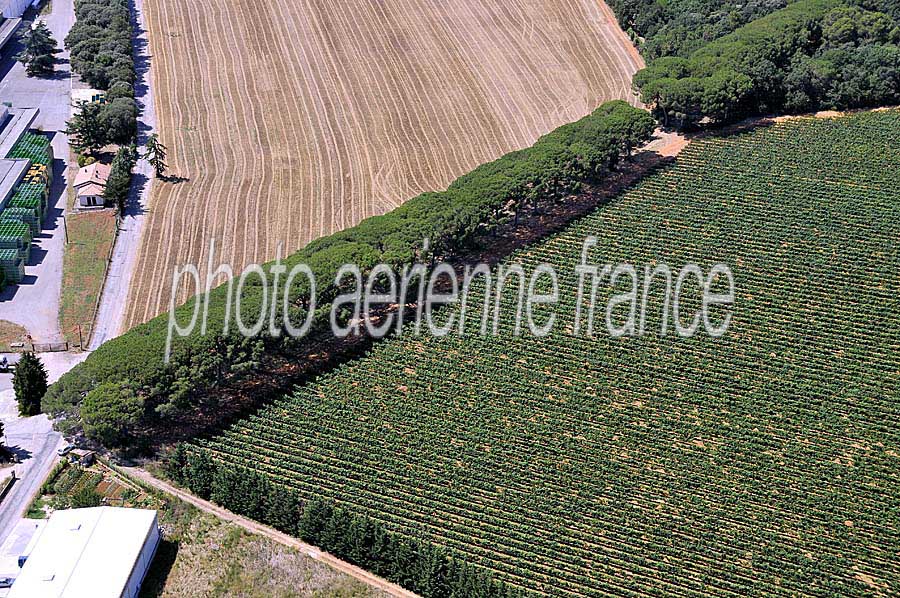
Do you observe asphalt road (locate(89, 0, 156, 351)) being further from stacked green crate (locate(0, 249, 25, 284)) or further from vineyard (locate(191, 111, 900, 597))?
vineyard (locate(191, 111, 900, 597))

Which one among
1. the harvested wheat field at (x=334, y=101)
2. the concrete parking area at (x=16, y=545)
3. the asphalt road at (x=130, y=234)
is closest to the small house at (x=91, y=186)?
the asphalt road at (x=130, y=234)

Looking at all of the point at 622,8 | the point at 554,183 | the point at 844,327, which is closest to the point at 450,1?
the point at 622,8

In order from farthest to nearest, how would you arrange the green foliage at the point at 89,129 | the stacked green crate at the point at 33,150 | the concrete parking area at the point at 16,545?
the green foliage at the point at 89,129
the stacked green crate at the point at 33,150
the concrete parking area at the point at 16,545

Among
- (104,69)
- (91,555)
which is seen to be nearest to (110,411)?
(91,555)

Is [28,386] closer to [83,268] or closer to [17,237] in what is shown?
[83,268]

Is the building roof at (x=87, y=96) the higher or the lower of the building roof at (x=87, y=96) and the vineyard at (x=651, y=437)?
the higher

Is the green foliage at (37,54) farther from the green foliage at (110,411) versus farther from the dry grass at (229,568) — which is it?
the dry grass at (229,568)
